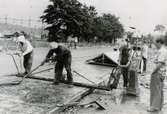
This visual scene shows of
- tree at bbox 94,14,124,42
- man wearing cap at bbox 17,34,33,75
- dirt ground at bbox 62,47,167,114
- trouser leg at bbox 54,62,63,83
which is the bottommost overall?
dirt ground at bbox 62,47,167,114

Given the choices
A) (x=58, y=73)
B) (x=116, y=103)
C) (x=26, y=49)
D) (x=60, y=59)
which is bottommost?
(x=116, y=103)

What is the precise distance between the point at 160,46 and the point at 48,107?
3201 millimetres

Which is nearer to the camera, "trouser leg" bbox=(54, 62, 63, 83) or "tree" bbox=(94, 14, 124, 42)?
"trouser leg" bbox=(54, 62, 63, 83)

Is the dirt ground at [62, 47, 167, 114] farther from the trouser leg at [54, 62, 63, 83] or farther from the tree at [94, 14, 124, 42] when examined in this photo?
the tree at [94, 14, 124, 42]

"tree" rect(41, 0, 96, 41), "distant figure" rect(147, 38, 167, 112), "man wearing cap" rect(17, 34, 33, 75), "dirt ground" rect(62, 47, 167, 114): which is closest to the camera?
"distant figure" rect(147, 38, 167, 112)

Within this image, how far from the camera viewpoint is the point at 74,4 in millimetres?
54906

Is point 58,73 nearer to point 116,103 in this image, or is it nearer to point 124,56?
point 116,103

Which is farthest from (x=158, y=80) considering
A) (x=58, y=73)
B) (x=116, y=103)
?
(x=58, y=73)

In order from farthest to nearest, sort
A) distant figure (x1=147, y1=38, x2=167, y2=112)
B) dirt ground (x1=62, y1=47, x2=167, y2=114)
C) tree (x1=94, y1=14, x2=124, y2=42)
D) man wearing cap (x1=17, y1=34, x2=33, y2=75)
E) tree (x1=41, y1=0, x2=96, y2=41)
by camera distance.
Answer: tree (x1=94, y1=14, x2=124, y2=42)
tree (x1=41, y1=0, x2=96, y2=41)
man wearing cap (x1=17, y1=34, x2=33, y2=75)
dirt ground (x1=62, y1=47, x2=167, y2=114)
distant figure (x1=147, y1=38, x2=167, y2=112)

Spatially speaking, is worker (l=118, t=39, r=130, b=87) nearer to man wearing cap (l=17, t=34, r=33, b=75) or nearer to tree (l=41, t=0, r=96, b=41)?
man wearing cap (l=17, t=34, r=33, b=75)

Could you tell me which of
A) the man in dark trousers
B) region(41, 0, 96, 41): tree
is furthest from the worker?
region(41, 0, 96, 41): tree

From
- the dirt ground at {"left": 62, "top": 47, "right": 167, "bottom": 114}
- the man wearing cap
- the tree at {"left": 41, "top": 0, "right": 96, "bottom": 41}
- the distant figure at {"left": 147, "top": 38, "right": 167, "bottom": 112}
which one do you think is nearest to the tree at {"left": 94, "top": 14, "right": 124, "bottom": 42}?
the tree at {"left": 41, "top": 0, "right": 96, "bottom": 41}

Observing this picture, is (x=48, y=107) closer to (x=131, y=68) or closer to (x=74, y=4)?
(x=131, y=68)

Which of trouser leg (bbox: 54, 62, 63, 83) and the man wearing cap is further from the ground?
the man wearing cap
